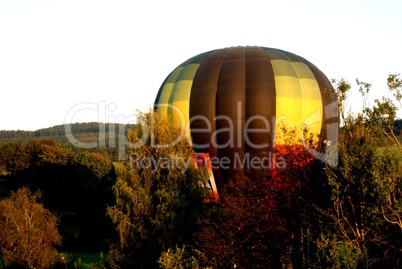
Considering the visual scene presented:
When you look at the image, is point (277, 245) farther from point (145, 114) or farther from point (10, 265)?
point (10, 265)

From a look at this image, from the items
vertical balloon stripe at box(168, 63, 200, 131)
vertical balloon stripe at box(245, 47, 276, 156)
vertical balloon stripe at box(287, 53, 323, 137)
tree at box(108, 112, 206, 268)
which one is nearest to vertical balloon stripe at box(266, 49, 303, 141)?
vertical balloon stripe at box(287, 53, 323, 137)

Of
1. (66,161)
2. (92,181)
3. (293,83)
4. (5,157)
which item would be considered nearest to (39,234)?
(293,83)

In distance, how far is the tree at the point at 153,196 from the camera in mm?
15859

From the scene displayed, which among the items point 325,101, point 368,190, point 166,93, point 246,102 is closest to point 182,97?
point 166,93

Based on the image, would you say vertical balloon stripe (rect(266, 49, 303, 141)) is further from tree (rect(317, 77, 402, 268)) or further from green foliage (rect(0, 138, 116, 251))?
green foliage (rect(0, 138, 116, 251))

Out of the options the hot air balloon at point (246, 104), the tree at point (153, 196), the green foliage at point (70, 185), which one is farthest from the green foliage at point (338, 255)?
the green foliage at point (70, 185)

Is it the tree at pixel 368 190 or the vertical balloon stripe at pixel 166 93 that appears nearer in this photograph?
the tree at pixel 368 190

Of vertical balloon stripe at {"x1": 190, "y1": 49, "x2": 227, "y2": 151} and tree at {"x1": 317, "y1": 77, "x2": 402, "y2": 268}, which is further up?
vertical balloon stripe at {"x1": 190, "y1": 49, "x2": 227, "y2": 151}

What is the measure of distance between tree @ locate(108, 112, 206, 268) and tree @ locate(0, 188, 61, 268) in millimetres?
4514

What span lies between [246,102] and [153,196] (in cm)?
727

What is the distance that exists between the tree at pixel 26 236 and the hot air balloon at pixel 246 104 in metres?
7.45

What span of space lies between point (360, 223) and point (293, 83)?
1129 centimetres

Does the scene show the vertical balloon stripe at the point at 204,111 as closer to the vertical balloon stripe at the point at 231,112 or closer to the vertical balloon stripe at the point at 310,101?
the vertical balloon stripe at the point at 231,112

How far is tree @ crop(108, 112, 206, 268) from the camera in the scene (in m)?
15.9
